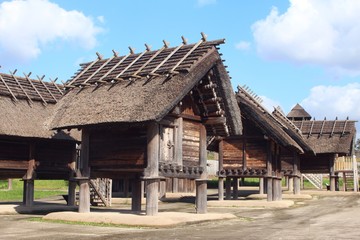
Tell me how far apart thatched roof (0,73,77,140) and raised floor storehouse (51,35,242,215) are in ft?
13.2

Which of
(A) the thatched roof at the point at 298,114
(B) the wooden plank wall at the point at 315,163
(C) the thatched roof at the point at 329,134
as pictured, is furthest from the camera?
(A) the thatched roof at the point at 298,114

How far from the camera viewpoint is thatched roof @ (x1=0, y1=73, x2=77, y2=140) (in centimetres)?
2780

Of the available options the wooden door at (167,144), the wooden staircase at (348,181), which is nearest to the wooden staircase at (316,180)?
the wooden staircase at (348,181)

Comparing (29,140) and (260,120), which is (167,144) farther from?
(260,120)

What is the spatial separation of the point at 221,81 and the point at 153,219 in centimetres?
714

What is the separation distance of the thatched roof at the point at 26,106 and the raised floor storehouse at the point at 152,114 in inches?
159

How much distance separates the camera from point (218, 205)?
107 feet

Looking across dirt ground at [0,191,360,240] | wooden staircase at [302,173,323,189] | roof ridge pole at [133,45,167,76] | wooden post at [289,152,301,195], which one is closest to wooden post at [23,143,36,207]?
dirt ground at [0,191,360,240]

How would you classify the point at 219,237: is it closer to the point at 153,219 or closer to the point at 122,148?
the point at 153,219

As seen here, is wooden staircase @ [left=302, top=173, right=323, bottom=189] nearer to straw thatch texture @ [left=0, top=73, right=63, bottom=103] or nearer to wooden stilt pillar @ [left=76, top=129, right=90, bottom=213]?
straw thatch texture @ [left=0, top=73, right=63, bottom=103]

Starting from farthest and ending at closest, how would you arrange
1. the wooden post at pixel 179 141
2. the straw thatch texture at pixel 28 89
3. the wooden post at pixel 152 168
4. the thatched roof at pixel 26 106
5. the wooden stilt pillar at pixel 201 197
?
the straw thatch texture at pixel 28 89 < the thatched roof at pixel 26 106 < the wooden stilt pillar at pixel 201 197 < the wooden post at pixel 179 141 < the wooden post at pixel 152 168

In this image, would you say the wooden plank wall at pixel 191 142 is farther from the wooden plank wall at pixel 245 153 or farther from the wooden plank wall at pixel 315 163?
the wooden plank wall at pixel 315 163

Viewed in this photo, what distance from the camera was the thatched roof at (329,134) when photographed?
43.3 metres

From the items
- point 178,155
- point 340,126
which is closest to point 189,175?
point 178,155
